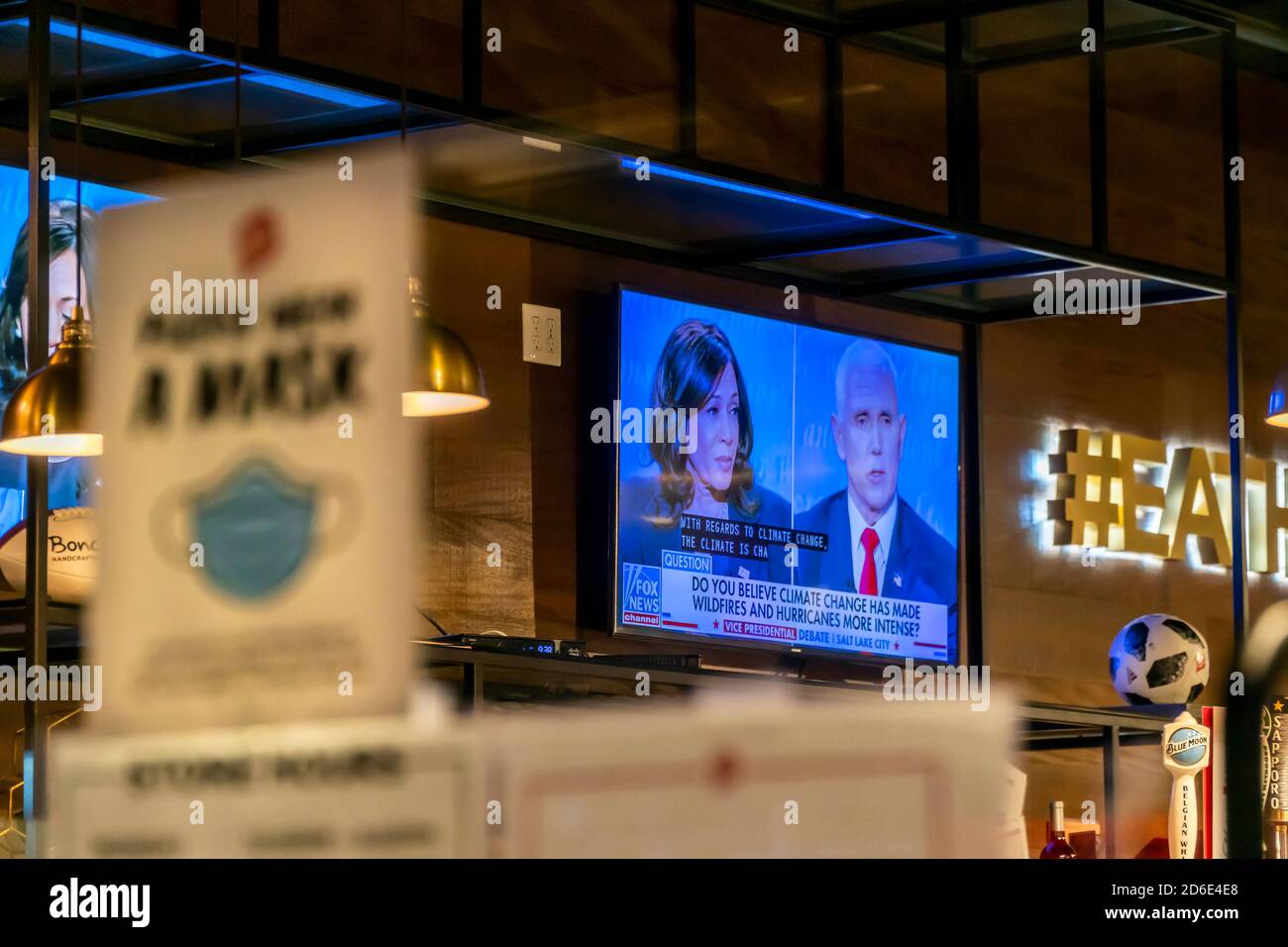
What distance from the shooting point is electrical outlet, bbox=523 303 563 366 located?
5383mm

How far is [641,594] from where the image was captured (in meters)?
5.50

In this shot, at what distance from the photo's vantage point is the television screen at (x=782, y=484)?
18.2 feet

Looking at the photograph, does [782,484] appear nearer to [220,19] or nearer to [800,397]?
[800,397]

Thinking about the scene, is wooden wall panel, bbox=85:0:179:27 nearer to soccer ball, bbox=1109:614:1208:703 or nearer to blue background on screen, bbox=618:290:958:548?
blue background on screen, bbox=618:290:958:548

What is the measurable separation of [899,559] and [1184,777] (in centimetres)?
168

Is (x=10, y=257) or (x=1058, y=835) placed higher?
(x=10, y=257)

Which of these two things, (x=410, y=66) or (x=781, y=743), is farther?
(x=410, y=66)

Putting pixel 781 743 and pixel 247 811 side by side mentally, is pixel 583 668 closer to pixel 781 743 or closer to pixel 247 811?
pixel 247 811

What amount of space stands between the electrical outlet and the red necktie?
1.30 metres

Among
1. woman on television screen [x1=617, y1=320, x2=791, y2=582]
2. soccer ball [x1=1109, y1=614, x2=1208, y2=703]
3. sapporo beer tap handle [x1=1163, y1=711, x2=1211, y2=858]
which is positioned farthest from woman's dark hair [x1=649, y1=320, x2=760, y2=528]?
sapporo beer tap handle [x1=1163, y1=711, x2=1211, y2=858]

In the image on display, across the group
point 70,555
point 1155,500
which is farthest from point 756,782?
point 1155,500
